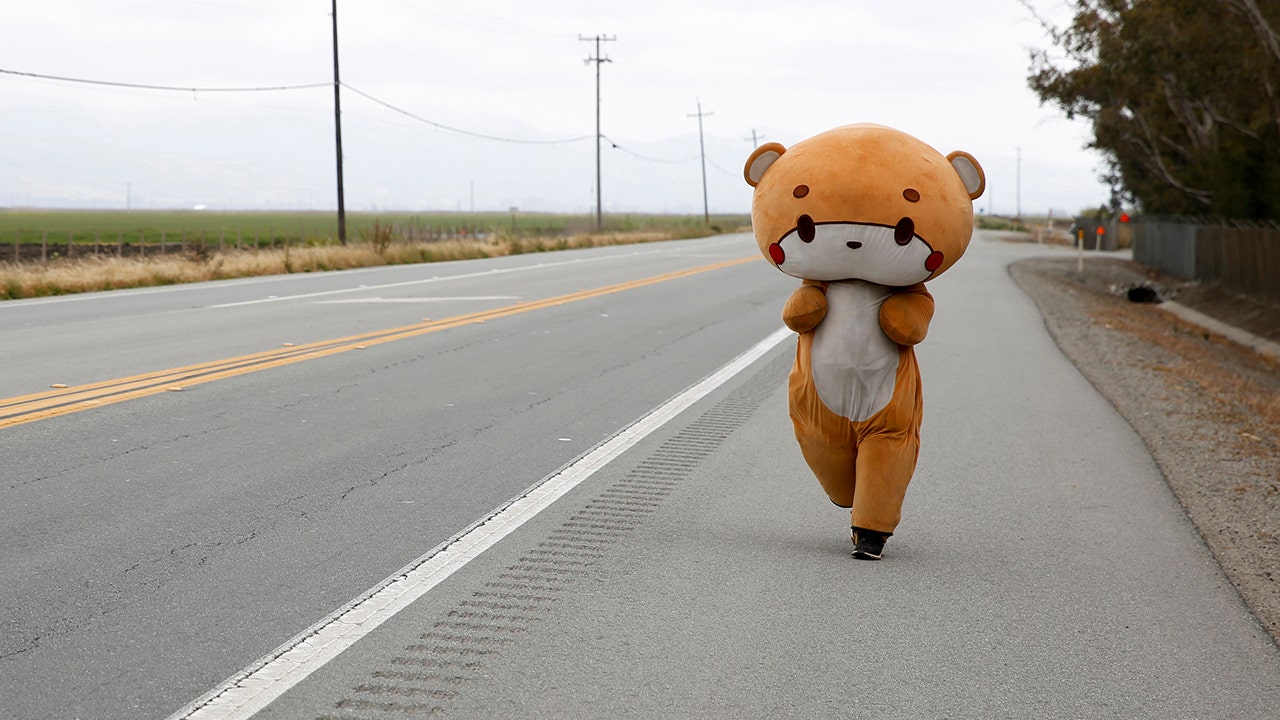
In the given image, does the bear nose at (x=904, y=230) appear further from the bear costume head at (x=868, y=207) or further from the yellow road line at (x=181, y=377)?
the yellow road line at (x=181, y=377)

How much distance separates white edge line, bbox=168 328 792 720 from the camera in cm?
359

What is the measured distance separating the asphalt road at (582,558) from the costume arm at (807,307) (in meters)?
0.99

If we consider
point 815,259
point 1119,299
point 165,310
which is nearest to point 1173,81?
point 1119,299

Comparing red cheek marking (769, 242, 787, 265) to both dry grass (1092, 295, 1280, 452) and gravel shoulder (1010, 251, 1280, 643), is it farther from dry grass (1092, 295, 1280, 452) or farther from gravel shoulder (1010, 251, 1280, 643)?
dry grass (1092, 295, 1280, 452)

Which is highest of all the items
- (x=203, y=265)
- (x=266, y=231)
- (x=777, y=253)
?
(x=266, y=231)

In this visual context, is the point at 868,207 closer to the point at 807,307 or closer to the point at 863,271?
the point at 863,271

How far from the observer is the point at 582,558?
16.8 ft

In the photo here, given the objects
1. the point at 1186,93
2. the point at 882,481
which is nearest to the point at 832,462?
the point at 882,481

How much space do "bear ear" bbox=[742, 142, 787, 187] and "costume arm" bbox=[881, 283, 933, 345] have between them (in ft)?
2.45

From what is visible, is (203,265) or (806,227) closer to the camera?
(806,227)

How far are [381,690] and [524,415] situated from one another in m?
4.84

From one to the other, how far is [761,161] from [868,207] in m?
0.60

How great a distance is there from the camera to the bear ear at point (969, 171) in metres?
5.10

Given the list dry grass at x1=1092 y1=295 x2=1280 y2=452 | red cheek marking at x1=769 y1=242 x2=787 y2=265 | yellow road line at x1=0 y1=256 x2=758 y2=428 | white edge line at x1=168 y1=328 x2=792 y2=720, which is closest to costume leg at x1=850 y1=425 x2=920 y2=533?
red cheek marking at x1=769 y1=242 x2=787 y2=265
